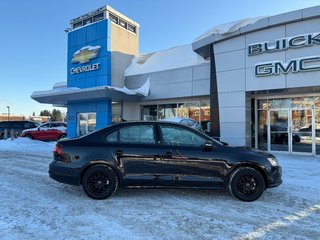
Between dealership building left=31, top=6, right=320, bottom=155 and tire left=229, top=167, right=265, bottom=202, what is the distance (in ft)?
19.4

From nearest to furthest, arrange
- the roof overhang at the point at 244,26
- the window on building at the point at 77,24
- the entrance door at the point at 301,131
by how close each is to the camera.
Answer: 1. the roof overhang at the point at 244,26
2. the entrance door at the point at 301,131
3. the window on building at the point at 77,24

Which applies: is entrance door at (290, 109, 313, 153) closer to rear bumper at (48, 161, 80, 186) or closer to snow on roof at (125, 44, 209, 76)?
snow on roof at (125, 44, 209, 76)

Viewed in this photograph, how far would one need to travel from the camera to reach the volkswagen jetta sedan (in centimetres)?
597

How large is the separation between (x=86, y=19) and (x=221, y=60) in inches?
528

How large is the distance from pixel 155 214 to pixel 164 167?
1.11 meters

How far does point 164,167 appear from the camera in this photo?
19.6 feet

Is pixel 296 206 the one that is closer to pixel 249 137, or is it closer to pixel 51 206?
pixel 51 206

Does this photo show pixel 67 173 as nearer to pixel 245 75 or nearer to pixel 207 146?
pixel 207 146

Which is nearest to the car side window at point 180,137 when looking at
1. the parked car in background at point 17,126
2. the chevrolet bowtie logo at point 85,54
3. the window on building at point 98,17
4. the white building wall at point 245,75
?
the white building wall at point 245,75

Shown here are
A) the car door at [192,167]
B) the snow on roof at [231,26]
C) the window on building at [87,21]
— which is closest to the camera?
the car door at [192,167]

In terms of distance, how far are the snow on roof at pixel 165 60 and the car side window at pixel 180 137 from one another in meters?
12.7

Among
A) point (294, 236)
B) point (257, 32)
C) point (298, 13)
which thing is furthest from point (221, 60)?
point (294, 236)

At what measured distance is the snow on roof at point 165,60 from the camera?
19.3 meters

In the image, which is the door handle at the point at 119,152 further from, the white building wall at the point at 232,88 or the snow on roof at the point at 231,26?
the snow on roof at the point at 231,26
